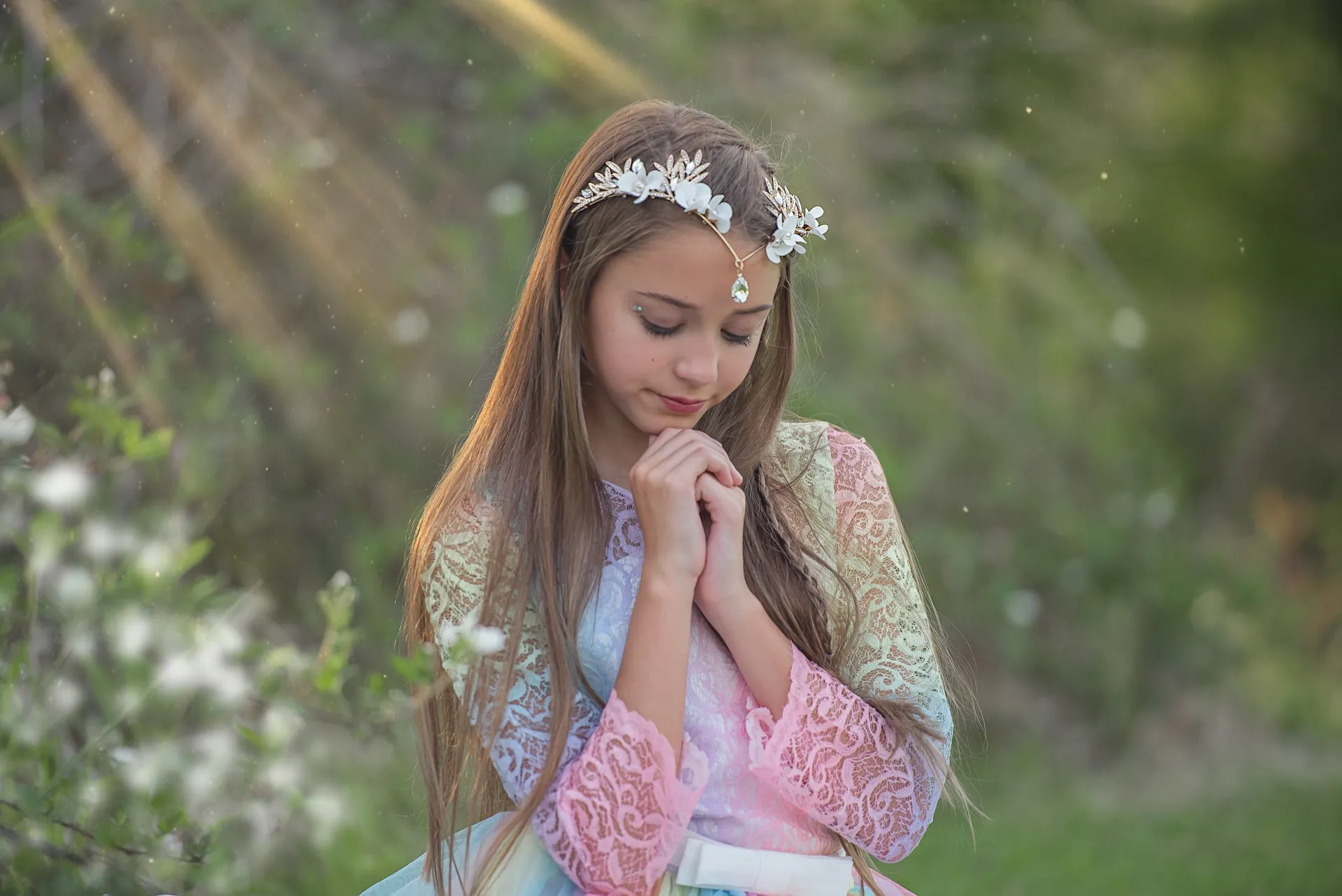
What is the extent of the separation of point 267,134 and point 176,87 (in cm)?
30

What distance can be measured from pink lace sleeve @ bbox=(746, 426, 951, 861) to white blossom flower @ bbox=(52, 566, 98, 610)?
1.08m

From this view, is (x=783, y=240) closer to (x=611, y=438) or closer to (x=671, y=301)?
(x=671, y=301)

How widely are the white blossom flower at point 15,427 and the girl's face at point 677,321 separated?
90 centimetres

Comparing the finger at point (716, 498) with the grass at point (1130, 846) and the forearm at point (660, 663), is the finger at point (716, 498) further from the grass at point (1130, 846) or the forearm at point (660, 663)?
the grass at point (1130, 846)

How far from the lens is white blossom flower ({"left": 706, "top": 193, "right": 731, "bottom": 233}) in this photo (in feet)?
5.77

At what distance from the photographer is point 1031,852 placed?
4008mm

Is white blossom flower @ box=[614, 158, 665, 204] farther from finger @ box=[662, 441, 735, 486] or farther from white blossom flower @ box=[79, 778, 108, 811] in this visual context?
white blossom flower @ box=[79, 778, 108, 811]

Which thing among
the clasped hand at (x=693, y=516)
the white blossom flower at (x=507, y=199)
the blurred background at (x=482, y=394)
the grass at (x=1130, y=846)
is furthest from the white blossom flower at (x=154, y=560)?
the grass at (x=1130, y=846)

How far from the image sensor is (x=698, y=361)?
5.71ft

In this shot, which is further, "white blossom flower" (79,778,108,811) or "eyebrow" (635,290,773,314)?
"white blossom flower" (79,778,108,811)

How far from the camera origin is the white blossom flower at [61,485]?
7.28 feet

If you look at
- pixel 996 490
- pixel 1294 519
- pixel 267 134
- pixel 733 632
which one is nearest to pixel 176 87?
pixel 267 134

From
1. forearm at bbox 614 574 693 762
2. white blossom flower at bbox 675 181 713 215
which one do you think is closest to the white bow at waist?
forearm at bbox 614 574 693 762

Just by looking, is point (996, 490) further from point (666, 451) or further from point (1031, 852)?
point (666, 451)
